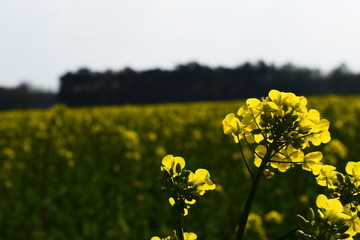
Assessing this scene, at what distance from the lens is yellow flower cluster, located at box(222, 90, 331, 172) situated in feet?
3.58

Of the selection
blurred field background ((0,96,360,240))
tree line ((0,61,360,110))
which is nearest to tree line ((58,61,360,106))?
tree line ((0,61,360,110))

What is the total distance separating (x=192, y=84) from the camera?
225ft

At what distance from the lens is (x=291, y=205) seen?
232 inches

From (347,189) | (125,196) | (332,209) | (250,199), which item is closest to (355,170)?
(347,189)

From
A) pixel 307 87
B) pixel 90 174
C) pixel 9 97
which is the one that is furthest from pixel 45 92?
pixel 90 174

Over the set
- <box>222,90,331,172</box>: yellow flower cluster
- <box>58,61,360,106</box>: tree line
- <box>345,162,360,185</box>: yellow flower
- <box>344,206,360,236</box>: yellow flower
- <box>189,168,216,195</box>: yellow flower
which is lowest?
<box>344,206,360,236</box>: yellow flower

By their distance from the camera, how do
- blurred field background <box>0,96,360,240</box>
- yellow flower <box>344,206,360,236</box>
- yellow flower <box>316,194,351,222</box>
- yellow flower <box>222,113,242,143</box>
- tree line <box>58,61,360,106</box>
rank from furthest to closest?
tree line <box>58,61,360,106</box>
blurred field background <box>0,96,360,240</box>
yellow flower <box>222,113,242,143</box>
yellow flower <box>344,206,360,236</box>
yellow flower <box>316,194,351,222</box>

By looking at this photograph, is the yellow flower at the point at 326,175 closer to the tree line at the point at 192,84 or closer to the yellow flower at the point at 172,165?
the yellow flower at the point at 172,165

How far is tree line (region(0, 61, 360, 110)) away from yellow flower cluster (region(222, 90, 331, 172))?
58.4 m

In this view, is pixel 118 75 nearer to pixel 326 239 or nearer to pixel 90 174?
pixel 90 174

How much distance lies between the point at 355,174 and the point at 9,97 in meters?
85.9

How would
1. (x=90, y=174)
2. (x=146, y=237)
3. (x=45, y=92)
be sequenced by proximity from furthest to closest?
(x=45, y=92) < (x=90, y=174) < (x=146, y=237)

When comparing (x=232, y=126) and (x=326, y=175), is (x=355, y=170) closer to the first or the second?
(x=326, y=175)

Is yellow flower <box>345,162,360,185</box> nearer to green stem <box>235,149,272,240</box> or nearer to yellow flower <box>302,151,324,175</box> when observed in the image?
yellow flower <box>302,151,324,175</box>
